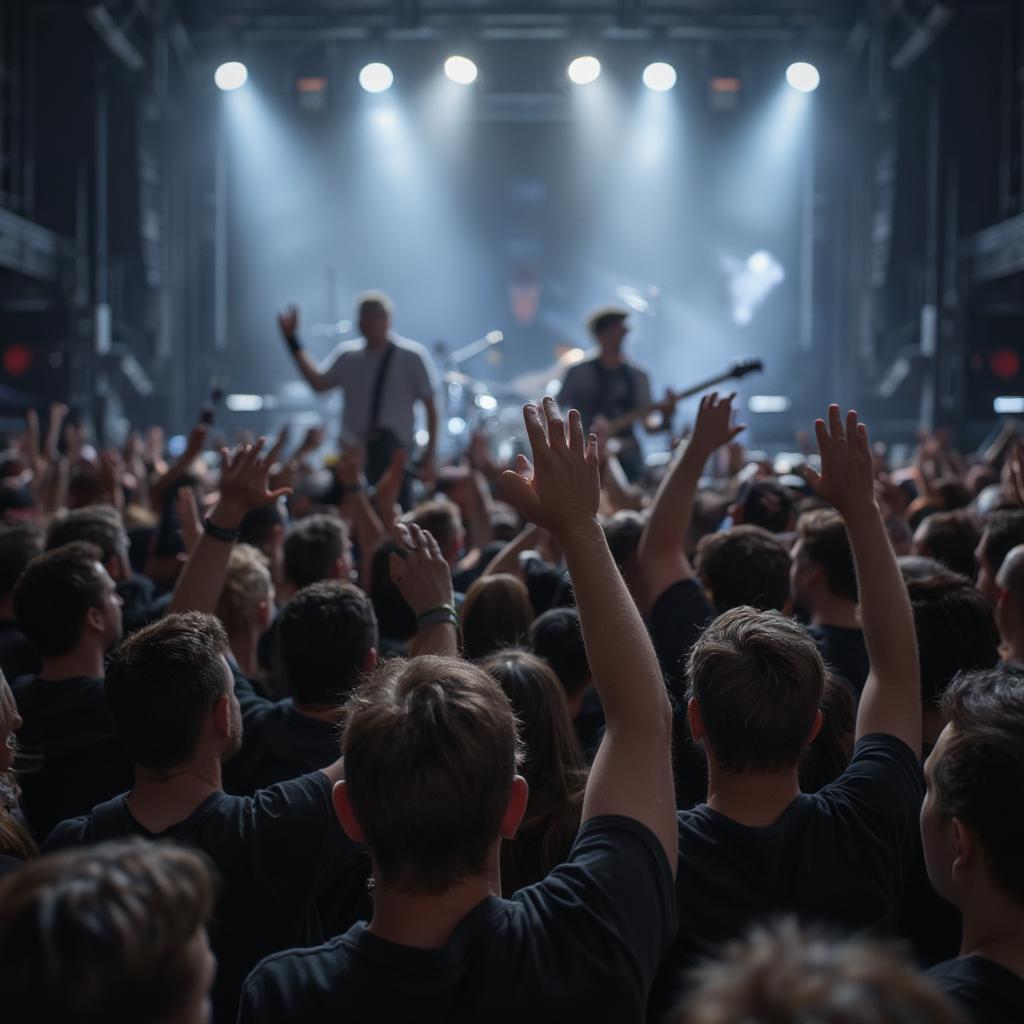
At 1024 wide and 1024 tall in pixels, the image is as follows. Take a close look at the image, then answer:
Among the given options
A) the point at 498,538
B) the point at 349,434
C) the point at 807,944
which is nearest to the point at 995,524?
the point at 498,538

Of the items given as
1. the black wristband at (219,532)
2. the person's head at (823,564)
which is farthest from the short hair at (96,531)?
the person's head at (823,564)

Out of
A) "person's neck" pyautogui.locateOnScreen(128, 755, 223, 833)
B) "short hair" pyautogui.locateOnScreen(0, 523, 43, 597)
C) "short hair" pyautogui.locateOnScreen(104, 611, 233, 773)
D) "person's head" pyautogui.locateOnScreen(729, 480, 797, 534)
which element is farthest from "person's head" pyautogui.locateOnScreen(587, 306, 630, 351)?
"person's neck" pyautogui.locateOnScreen(128, 755, 223, 833)

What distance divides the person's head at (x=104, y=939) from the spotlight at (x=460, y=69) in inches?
644

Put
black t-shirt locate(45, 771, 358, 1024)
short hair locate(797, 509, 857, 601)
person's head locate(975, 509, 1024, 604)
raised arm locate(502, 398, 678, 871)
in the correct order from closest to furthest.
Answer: raised arm locate(502, 398, 678, 871) < black t-shirt locate(45, 771, 358, 1024) < short hair locate(797, 509, 857, 601) < person's head locate(975, 509, 1024, 604)

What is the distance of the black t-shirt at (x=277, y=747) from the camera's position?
2.51 meters

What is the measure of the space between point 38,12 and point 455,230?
7.38 metres

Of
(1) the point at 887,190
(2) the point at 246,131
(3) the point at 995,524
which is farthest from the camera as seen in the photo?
(2) the point at 246,131

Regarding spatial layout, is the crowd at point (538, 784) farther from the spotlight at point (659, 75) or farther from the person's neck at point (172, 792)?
the spotlight at point (659, 75)

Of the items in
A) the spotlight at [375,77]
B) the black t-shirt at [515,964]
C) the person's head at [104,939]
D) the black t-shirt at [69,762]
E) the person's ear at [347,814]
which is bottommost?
the black t-shirt at [69,762]

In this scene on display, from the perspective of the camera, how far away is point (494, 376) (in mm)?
19281

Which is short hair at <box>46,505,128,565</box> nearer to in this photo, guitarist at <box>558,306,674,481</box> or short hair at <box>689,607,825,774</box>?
short hair at <box>689,607,825,774</box>

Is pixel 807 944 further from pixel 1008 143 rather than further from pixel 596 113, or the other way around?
pixel 596 113

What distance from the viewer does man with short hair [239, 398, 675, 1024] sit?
1.32 meters

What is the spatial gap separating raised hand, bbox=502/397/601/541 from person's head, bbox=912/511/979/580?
9.26 ft
